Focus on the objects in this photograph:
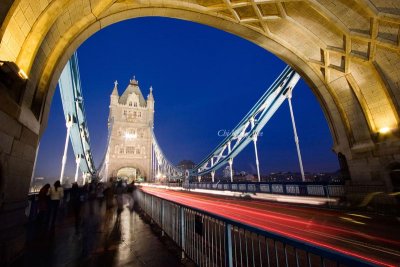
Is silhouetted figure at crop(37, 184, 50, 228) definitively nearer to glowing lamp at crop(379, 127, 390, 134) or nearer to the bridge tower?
glowing lamp at crop(379, 127, 390, 134)

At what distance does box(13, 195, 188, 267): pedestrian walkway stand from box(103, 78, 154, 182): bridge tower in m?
57.4

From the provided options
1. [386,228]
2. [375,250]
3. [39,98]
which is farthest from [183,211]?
[386,228]

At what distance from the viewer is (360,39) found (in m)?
8.49

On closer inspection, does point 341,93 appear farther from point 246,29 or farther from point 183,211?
point 183,211

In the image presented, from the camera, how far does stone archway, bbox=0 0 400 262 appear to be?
4582 mm

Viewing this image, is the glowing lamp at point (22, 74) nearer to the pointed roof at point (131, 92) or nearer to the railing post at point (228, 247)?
the railing post at point (228, 247)

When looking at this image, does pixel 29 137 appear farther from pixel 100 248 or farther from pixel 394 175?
pixel 394 175

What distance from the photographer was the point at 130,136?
2640 inches

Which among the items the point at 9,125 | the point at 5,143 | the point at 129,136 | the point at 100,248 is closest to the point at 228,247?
the point at 100,248

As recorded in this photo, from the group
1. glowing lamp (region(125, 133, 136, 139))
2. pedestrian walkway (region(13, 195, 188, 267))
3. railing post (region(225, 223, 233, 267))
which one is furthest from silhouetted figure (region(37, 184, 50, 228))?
glowing lamp (region(125, 133, 136, 139))

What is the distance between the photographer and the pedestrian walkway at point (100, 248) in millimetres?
4121

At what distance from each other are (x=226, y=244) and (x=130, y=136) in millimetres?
68152

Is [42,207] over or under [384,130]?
under

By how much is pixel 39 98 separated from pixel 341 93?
1255 centimetres
